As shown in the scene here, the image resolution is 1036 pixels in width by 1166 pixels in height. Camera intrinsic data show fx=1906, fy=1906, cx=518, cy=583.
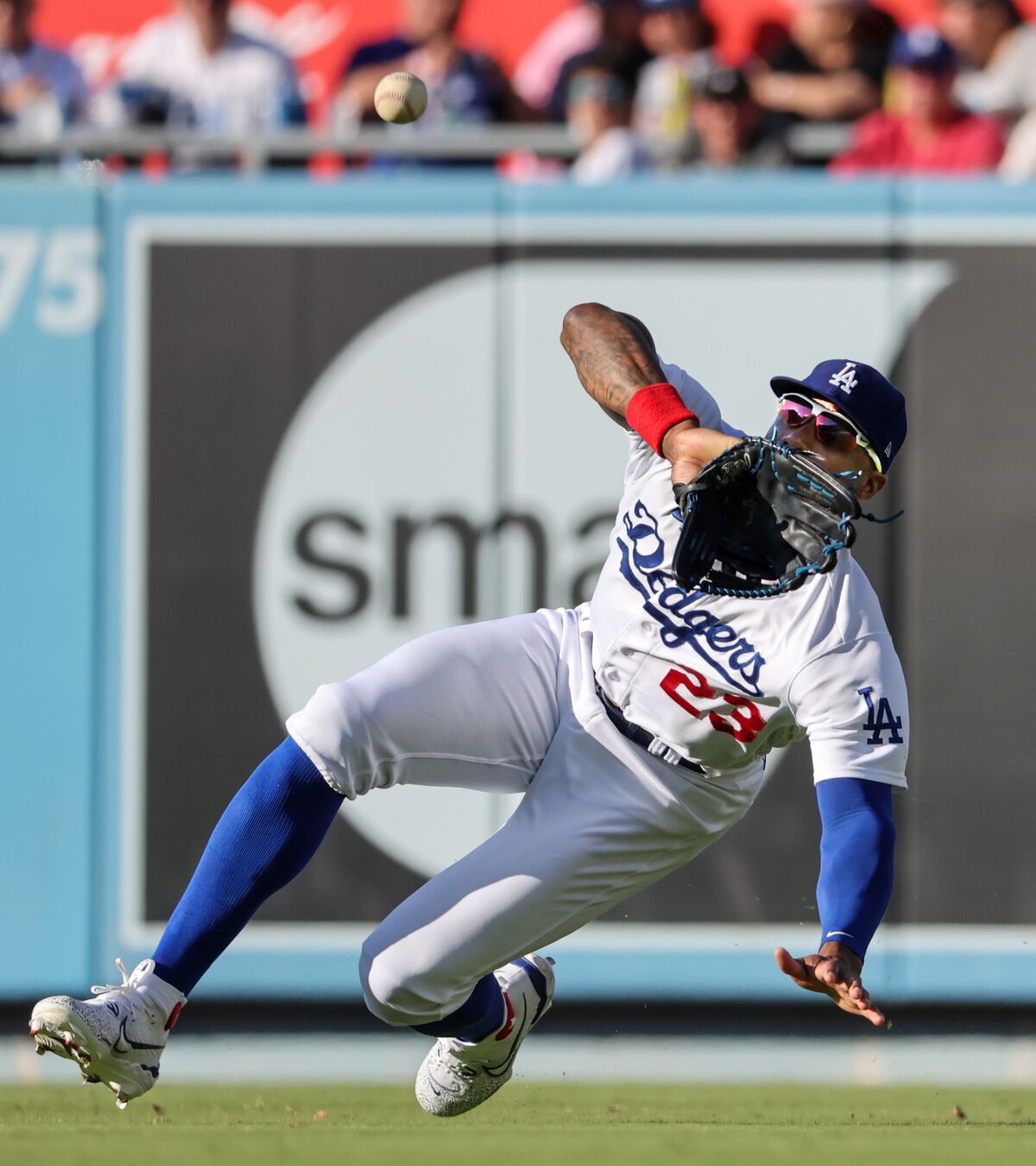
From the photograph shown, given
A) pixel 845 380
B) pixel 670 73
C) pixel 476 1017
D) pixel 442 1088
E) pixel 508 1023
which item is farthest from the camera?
pixel 670 73

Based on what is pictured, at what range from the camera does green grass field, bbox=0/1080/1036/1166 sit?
13.5ft

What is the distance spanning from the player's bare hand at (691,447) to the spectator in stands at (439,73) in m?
3.24

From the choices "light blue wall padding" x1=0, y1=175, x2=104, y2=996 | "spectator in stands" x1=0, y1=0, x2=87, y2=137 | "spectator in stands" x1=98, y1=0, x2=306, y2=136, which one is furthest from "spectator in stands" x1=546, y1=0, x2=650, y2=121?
"light blue wall padding" x1=0, y1=175, x2=104, y2=996

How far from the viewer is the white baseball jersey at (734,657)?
364 centimetres

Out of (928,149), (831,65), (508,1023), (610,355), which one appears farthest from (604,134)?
(508,1023)

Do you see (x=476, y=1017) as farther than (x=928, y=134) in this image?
No

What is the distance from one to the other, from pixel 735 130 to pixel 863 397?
299 cm

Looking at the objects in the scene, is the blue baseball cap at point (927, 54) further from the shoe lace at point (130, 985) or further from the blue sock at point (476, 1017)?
the shoe lace at point (130, 985)

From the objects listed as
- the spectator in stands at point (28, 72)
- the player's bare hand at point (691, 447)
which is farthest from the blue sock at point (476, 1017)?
the spectator in stands at point (28, 72)

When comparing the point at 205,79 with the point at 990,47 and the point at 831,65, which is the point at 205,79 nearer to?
the point at 831,65

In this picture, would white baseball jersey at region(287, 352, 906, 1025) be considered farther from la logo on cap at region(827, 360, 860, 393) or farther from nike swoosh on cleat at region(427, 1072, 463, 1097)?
nike swoosh on cleat at region(427, 1072, 463, 1097)

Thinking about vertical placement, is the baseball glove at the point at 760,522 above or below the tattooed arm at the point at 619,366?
below

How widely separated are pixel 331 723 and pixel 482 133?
3046 millimetres

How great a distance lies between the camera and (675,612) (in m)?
3.93
